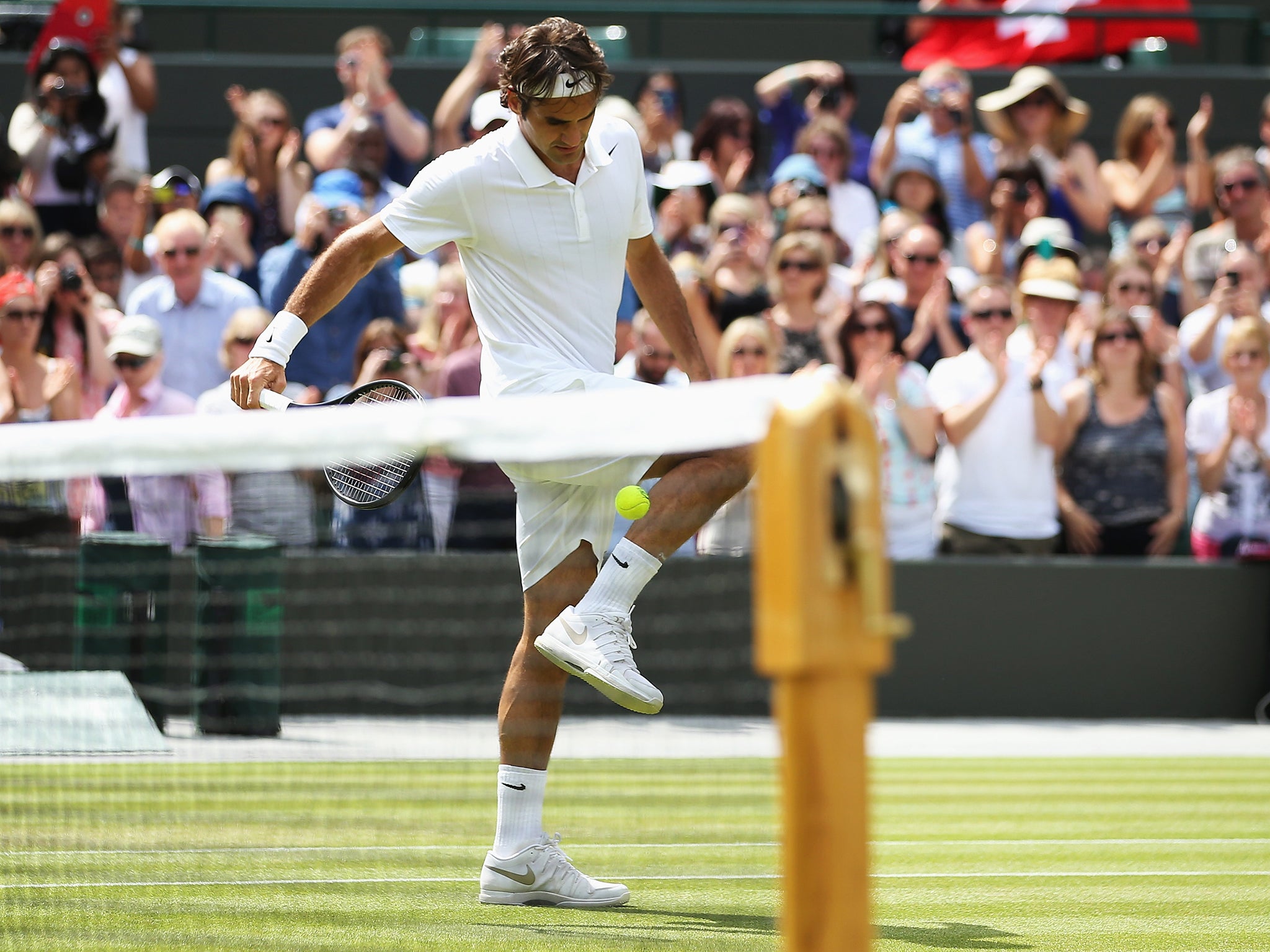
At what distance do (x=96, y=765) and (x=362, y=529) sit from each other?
2311 millimetres

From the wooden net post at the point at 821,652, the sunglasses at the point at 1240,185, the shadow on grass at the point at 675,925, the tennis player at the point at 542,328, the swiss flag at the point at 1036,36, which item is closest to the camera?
the wooden net post at the point at 821,652

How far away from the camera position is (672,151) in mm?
13234

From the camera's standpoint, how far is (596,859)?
6223mm

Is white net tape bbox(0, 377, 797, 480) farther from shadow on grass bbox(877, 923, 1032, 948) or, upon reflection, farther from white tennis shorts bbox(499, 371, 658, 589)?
shadow on grass bbox(877, 923, 1032, 948)

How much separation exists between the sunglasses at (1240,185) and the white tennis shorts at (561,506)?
830 centimetres

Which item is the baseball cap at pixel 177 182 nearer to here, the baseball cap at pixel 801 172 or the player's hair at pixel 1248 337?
the baseball cap at pixel 801 172

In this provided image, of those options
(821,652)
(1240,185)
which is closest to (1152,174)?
(1240,185)

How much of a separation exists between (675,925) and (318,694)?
2960mm

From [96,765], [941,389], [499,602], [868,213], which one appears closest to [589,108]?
[96,765]

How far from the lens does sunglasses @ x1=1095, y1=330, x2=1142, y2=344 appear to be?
422 inches

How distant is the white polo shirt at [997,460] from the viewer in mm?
10750

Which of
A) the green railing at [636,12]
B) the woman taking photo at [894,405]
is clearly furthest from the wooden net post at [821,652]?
the green railing at [636,12]

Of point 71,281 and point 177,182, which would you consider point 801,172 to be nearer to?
point 177,182

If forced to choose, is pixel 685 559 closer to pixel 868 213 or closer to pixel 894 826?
pixel 894 826
